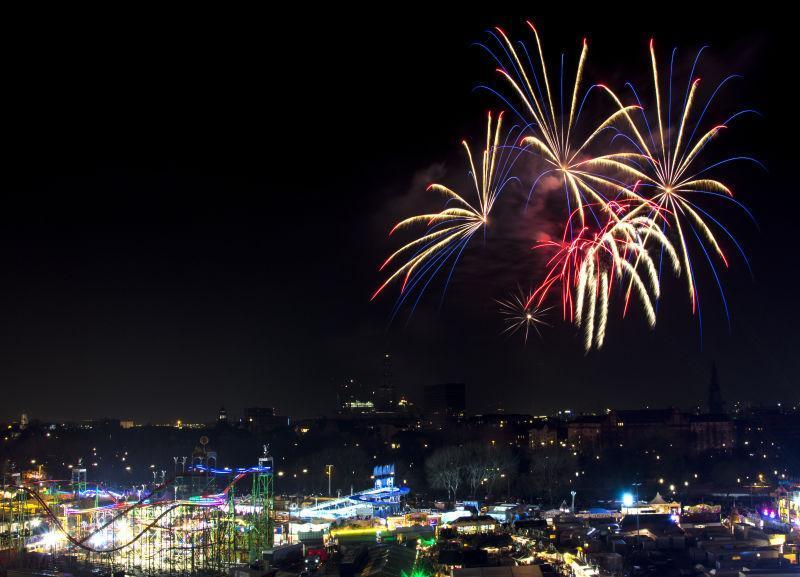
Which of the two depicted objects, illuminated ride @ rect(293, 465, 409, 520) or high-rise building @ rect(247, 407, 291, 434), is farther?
high-rise building @ rect(247, 407, 291, 434)

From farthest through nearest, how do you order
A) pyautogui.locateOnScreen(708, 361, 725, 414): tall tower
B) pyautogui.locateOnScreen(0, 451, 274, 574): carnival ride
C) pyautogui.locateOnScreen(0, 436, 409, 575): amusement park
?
pyautogui.locateOnScreen(708, 361, 725, 414): tall tower → pyautogui.locateOnScreen(0, 451, 274, 574): carnival ride → pyautogui.locateOnScreen(0, 436, 409, 575): amusement park

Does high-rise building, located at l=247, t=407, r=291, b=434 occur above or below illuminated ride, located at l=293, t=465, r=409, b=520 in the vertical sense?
above

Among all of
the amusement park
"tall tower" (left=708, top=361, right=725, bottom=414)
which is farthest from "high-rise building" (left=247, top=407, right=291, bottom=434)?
the amusement park

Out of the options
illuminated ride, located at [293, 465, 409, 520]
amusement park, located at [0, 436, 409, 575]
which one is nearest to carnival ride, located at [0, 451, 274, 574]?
amusement park, located at [0, 436, 409, 575]

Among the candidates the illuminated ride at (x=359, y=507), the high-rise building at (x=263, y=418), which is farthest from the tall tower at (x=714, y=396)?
the illuminated ride at (x=359, y=507)

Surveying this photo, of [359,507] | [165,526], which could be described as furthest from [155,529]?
[359,507]

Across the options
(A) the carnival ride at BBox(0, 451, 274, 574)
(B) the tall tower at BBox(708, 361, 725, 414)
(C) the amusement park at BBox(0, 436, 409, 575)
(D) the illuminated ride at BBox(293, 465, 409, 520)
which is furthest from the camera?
(B) the tall tower at BBox(708, 361, 725, 414)

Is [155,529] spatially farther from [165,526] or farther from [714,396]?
[714,396]

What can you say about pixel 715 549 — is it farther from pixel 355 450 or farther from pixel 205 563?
pixel 355 450

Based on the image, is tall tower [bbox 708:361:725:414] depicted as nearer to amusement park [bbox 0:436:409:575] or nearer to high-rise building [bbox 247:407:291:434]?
high-rise building [bbox 247:407:291:434]

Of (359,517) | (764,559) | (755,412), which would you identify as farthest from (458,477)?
(755,412)

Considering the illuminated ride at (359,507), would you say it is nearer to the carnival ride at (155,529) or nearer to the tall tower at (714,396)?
the carnival ride at (155,529)
